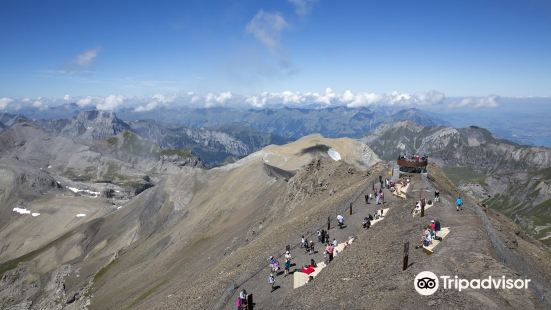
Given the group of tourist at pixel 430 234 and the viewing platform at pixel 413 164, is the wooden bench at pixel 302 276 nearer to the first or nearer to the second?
the group of tourist at pixel 430 234

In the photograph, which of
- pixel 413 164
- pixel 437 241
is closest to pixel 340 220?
pixel 437 241

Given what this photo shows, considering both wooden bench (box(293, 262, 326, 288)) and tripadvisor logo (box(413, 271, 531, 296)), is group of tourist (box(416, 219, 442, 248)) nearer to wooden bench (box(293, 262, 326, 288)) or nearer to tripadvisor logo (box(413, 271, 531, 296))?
tripadvisor logo (box(413, 271, 531, 296))

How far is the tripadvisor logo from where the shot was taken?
24.7m

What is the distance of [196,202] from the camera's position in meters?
143

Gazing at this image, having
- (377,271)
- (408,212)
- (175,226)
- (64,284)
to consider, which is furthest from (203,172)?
(377,271)

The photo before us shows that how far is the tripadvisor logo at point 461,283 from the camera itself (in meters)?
24.7

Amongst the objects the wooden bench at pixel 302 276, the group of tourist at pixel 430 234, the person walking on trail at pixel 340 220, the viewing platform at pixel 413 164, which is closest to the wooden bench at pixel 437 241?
the group of tourist at pixel 430 234

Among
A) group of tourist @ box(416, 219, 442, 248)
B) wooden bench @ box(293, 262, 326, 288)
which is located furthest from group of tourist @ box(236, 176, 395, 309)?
group of tourist @ box(416, 219, 442, 248)

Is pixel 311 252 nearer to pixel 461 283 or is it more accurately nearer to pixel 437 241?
pixel 437 241

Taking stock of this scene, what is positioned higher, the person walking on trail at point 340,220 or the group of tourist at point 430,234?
the group of tourist at point 430,234

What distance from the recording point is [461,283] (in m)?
25.2

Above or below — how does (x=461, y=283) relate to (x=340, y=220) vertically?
above

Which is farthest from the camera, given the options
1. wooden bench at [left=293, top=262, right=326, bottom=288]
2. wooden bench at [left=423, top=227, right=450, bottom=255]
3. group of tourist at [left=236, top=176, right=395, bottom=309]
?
group of tourist at [left=236, top=176, right=395, bottom=309]

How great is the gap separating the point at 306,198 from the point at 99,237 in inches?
4506
